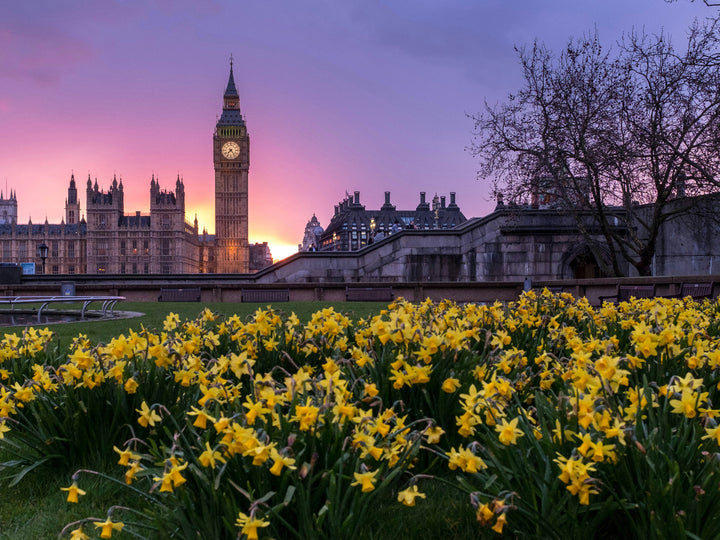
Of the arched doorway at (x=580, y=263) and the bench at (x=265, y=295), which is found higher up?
the arched doorway at (x=580, y=263)

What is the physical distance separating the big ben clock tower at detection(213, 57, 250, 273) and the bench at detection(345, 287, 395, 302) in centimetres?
12042

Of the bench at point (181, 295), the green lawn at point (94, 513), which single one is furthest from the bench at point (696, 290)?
the bench at point (181, 295)

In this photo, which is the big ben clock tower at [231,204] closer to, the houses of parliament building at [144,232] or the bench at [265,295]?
the houses of parliament building at [144,232]

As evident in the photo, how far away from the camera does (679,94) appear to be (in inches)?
631

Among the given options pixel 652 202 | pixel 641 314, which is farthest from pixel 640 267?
pixel 641 314

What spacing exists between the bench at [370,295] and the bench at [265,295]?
256cm

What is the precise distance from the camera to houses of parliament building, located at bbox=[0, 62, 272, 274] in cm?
12925

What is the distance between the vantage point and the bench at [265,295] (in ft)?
63.6

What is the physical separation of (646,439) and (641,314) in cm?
339

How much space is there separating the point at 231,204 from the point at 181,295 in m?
120

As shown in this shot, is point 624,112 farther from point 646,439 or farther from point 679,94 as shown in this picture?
point 646,439

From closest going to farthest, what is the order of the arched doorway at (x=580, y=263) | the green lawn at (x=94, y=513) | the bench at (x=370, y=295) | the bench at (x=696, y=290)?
the green lawn at (x=94, y=513), the bench at (x=696, y=290), the bench at (x=370, y=295), the arched doorway at (x=580, y=263)

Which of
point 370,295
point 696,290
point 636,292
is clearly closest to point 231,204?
point 370,295

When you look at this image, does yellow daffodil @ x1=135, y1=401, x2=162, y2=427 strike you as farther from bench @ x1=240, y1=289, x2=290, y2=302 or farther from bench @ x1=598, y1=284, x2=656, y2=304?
bench @ x1=240, y1=289, x2=290, y2=302
